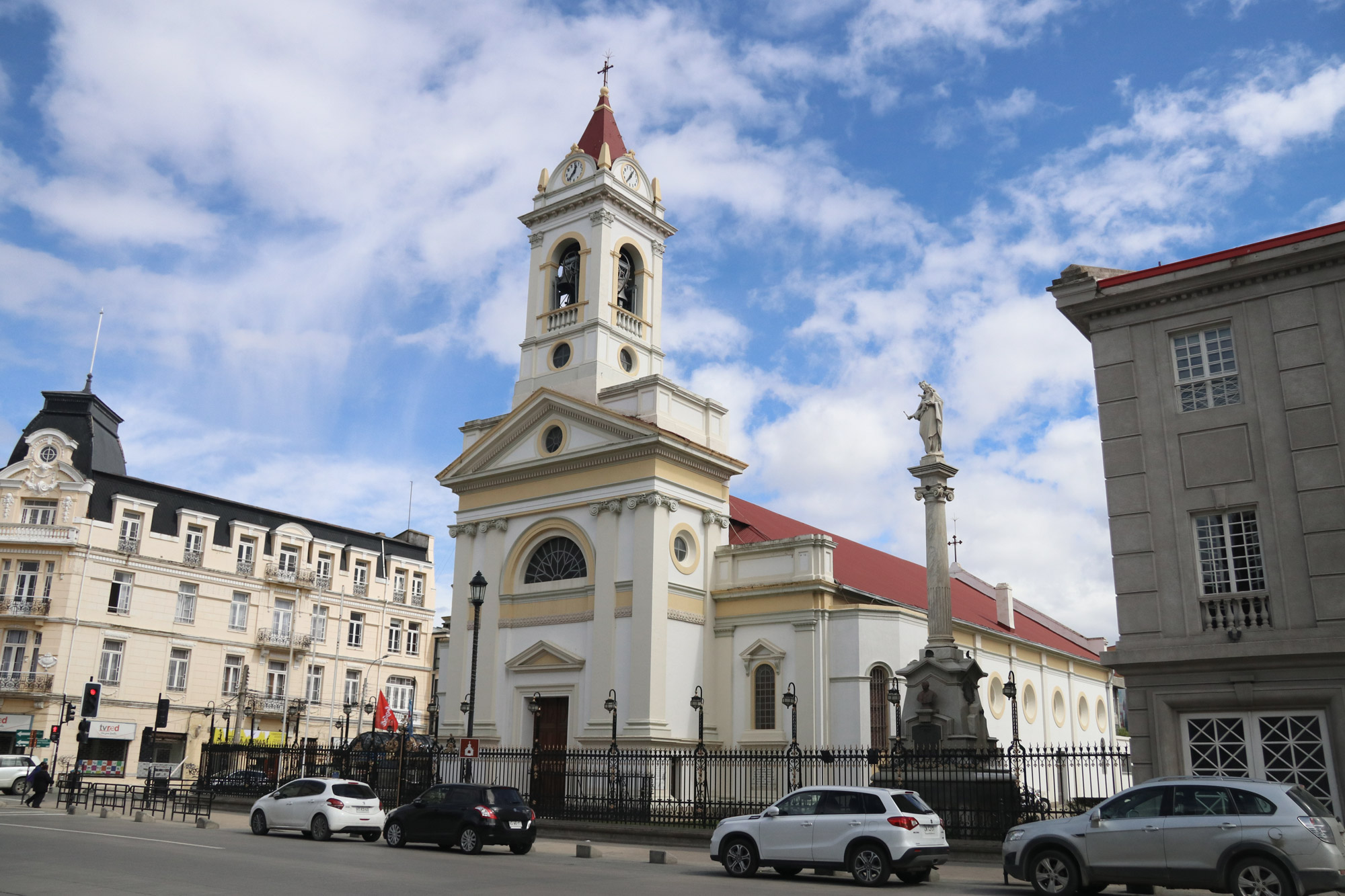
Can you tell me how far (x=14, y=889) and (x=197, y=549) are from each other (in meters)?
40.5

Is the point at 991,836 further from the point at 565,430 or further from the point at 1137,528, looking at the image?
the point at 565,430

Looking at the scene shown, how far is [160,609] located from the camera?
46688mm

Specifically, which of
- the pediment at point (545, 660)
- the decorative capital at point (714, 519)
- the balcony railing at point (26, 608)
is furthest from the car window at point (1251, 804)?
the balcony railing at point (26, 608)

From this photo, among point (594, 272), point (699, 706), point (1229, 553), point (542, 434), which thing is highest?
point (594, 272)

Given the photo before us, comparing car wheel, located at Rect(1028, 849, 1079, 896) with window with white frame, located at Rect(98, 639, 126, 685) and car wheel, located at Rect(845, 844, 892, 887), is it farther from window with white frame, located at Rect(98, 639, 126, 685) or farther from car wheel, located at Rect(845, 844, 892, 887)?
window with white frame, located at Rect(98, 639, 126, 685)

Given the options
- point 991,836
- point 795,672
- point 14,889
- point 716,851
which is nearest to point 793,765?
point 795,672

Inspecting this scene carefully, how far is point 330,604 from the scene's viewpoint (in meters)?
54.7

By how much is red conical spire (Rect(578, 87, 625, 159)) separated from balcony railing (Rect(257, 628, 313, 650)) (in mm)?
27967

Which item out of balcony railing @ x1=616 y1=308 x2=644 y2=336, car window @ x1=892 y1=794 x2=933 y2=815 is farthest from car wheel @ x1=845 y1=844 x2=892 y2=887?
balcony railing @ x1=616 y1=308 x2=644 y2=336

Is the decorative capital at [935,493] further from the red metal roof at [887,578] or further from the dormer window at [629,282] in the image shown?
the dormer window at [629,282]

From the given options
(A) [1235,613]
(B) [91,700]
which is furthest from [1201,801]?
(B) [91,700]

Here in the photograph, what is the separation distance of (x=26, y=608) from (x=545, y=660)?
24.0m

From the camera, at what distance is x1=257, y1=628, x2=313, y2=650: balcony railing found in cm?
5042

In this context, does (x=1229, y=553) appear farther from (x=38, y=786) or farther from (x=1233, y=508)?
(x=38, y=786)
